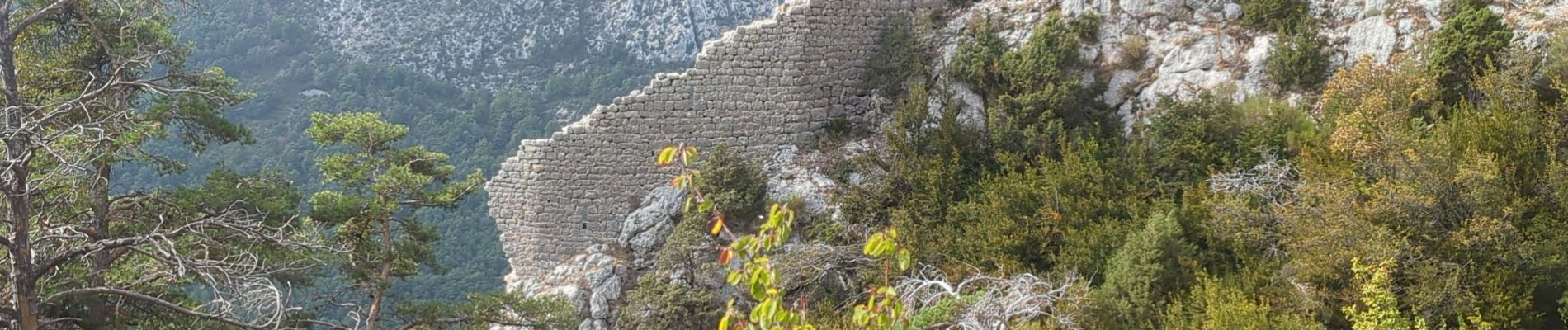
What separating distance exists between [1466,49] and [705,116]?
6608 mm

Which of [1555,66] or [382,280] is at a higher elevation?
[1555,66]

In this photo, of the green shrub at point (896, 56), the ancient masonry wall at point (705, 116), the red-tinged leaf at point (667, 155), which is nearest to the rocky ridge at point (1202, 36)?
the green shrub at point (896, 56)

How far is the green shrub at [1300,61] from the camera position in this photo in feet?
34.1

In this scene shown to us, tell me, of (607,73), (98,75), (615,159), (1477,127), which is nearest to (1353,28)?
(1477,127)

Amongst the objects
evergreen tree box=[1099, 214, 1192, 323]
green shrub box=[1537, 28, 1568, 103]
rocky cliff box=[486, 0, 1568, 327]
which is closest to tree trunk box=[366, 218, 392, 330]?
rocky cliff box=[486, 0, 1568, 327]

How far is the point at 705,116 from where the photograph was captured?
38.9 feet

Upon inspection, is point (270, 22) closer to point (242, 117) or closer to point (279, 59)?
point (279, 59)

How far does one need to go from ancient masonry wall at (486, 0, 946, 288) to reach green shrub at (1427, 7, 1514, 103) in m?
4.81

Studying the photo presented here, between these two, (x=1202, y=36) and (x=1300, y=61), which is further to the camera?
(x=1202, y=36)

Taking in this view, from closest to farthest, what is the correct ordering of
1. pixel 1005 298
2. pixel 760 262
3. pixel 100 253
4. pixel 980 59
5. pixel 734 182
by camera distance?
pixel 760 262 → pixel 100 253 → pixel 1005 298 → pixel 980 59 → pixel 734 182

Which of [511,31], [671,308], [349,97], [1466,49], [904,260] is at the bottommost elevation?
[349,97]

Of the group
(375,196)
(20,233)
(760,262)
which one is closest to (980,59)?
(375,196)

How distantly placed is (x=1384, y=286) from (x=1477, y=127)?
1.85m

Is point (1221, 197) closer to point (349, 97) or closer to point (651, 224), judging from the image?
point (651, 224)
